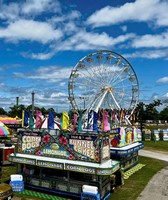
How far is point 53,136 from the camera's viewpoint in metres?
16.4

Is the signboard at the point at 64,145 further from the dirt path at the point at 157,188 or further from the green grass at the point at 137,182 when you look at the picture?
the dirt path at the point at 157,188

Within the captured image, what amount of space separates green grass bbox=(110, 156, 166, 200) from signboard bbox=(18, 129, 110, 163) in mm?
2736

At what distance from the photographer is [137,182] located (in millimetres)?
19562

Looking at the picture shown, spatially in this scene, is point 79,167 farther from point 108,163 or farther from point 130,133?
point 130,133

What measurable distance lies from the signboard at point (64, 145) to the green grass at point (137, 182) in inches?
108

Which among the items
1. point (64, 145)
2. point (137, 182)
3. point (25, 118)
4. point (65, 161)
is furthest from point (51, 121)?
point (137, 182)

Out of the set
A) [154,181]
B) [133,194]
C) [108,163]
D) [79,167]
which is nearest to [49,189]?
[79,167]

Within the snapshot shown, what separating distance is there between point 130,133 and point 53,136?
372 inches

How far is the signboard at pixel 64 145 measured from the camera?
14992 millimetres

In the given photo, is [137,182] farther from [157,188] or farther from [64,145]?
[64,145]

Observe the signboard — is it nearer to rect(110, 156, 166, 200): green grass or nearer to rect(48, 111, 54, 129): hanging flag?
rect(48, 111, 54, 129): hanging flag

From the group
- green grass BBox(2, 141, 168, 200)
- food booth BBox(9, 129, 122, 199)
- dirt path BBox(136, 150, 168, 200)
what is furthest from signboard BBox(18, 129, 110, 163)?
dirt path BBox(136, 150, 168, 200)

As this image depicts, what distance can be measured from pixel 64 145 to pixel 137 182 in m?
7.11

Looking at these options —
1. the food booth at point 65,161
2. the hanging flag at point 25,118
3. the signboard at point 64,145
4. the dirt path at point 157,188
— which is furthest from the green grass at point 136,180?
the hanging flag at point 25,118
